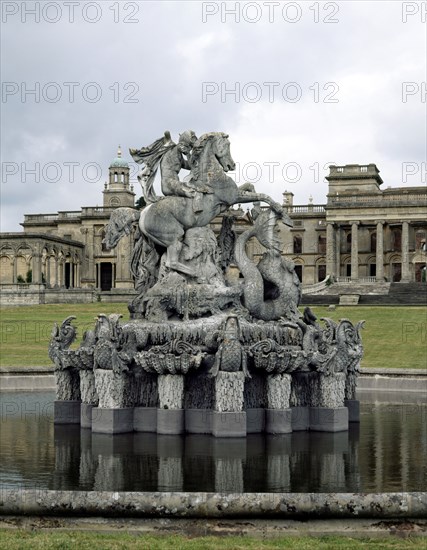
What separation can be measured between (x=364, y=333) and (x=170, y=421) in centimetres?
2740

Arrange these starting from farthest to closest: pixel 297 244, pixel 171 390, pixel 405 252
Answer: pixel 297 244 < pixel 405 252 < pixel 171 390

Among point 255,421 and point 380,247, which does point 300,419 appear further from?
point 380,247

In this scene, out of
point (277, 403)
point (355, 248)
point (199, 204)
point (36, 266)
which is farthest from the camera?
point (355, 248)

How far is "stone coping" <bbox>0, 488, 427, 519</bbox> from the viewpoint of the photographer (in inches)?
398

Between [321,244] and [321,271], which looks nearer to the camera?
[321,244]

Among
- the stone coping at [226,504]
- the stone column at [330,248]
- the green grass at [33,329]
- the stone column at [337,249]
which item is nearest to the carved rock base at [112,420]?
the stone coping at [226,504]

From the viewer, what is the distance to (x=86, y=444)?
15898 millimetres

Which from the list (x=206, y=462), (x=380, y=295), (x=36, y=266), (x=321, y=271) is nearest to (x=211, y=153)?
(x=206, y=462)

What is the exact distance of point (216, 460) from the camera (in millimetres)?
14039

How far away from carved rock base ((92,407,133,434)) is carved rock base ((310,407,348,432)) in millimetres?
3522

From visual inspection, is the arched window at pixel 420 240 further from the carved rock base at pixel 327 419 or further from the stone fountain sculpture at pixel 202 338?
the carved rock base at pixel 327 419

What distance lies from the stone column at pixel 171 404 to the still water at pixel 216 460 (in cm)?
26

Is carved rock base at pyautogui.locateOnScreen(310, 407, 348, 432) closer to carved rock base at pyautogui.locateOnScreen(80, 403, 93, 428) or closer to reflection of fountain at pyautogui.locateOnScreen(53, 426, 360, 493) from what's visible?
reflection of fountain at pyautogui.locateOnScreen(53, 426, 360, 493)

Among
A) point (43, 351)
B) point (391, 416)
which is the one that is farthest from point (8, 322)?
point (391, 416)
